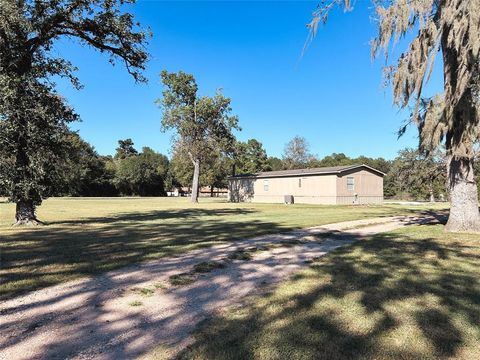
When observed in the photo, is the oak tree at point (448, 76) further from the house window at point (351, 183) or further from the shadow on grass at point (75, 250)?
the house window at point (351, 183)

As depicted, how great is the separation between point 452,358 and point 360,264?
10.9ft

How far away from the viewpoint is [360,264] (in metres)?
6.14

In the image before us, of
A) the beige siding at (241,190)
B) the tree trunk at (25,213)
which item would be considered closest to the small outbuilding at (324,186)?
the beige siding at (241,190)

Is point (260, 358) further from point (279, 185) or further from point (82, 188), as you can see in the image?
point (82, 188)

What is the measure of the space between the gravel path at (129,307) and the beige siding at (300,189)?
24389mm

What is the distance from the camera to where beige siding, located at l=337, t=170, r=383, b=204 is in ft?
99.1

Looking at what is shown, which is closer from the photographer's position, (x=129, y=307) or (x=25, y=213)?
(x=129, y=307)

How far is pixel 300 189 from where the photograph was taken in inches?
1304

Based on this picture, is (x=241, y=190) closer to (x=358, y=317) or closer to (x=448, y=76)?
(x=448, y=76)

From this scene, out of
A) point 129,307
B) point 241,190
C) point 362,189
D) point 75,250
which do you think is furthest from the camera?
point 241,190

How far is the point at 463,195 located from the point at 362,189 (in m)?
21.8

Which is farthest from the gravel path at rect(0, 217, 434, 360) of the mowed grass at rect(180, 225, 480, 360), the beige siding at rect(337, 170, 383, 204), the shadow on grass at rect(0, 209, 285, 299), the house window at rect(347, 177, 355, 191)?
the house window at rect(347, 177, 355, 191)

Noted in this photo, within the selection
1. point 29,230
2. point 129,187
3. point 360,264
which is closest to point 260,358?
point 360,264

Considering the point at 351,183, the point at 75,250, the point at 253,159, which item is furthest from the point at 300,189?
the point at 253,159
